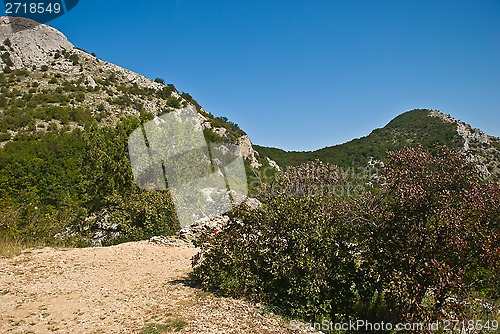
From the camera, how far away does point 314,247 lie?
6.51 meters

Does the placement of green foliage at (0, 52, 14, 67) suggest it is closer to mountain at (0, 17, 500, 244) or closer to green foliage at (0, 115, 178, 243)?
mountain at (0, 17, 500, 244)

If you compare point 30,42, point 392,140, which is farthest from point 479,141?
point 30,42

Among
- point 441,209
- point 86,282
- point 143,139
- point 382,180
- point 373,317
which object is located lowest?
point 373,317

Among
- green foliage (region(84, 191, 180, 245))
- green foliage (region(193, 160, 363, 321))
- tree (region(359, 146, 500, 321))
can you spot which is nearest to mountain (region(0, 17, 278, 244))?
green foliage (region(84, 191, 180, 245))

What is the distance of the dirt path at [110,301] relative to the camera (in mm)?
5598

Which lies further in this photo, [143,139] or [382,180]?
[143,139]

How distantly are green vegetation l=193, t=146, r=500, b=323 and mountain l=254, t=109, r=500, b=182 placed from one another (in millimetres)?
30109

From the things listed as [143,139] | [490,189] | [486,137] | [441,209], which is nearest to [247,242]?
[441,209]

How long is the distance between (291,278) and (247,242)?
1.22 m

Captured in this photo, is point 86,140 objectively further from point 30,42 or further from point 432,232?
point 30,42

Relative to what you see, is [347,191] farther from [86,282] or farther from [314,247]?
[86,282]

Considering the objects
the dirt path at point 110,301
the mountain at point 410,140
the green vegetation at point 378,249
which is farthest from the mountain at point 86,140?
the dirt path at point 110,301

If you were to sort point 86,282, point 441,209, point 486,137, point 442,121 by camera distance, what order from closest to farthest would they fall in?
1. point 441,209
2. point 86,282
3. point 486,137
4. point 442,121

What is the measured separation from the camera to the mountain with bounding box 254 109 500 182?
39125 millimetres
